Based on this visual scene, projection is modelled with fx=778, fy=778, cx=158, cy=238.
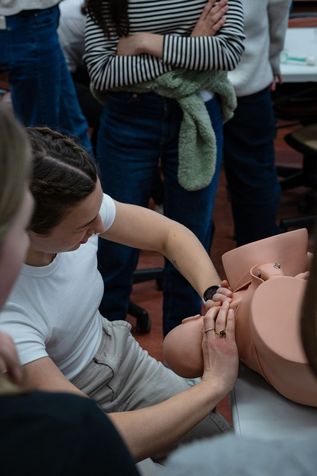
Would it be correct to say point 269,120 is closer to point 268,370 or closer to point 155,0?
point 155,0

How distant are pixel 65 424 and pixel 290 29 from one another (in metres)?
2.83

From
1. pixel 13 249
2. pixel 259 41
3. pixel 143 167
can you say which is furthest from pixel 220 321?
pixel 259 41

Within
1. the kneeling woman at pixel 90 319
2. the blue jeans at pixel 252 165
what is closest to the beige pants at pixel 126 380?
the kneeling woman at pixel 90 319

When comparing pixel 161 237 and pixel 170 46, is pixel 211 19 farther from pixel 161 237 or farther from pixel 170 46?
pixel 161 237

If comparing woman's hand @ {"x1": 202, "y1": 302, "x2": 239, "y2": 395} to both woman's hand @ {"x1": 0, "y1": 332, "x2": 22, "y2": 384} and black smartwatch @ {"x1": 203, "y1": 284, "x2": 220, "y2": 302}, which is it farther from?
woman's hand @ {"x1": 0, "y1": 332, "x2": 22, "y2": 384}

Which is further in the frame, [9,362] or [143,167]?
[143,167]

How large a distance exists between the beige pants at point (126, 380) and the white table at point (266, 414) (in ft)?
0.77

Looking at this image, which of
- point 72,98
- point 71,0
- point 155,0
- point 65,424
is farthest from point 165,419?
point 71,0

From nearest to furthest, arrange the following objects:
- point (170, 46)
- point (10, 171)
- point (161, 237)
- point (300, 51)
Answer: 1. point (10, 171)
2. point (161, 237)
3. point (170, 46)
4. point (300, 51)

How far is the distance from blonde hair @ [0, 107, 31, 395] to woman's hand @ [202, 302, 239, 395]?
620 millimetres

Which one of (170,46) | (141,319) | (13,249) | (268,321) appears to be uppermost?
(13,249)

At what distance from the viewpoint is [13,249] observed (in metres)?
0.75

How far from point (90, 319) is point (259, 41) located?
1.29 m

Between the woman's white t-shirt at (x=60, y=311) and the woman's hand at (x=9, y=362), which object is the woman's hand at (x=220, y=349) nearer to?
the woman's white t-shirt at (x=60, y=311)
